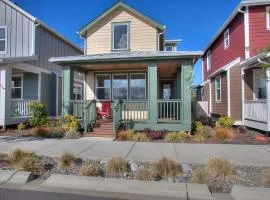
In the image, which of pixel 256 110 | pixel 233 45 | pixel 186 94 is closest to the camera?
pixel 186 94

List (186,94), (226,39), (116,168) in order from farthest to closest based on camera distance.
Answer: (226,39), (186,94), (116,168)

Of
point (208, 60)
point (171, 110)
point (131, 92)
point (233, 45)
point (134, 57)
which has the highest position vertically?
point (208, 60)

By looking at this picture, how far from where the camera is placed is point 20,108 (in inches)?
591

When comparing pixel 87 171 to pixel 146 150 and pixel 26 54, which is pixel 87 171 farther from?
pixel 26 54

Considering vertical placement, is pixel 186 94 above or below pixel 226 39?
below

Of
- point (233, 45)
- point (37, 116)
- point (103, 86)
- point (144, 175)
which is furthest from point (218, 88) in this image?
point (144, 175)

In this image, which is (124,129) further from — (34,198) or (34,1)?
(34,1)

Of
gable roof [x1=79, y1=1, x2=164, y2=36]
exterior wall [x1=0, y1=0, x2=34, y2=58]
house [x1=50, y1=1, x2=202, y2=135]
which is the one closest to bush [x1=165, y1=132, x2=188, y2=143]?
house [x1=50, y1=1, x2=202, y2=135]

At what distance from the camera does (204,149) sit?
8758 mm

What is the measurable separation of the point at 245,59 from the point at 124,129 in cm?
754

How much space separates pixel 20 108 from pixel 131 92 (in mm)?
6516

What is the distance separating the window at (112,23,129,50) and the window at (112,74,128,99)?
177 centimetres

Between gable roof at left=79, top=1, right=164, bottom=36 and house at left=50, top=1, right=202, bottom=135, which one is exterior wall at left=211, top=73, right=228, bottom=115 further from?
gable roof at left=79, top=1, right=164, bottom=36


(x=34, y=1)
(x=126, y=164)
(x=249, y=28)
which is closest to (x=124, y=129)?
(x=126, y=164)
